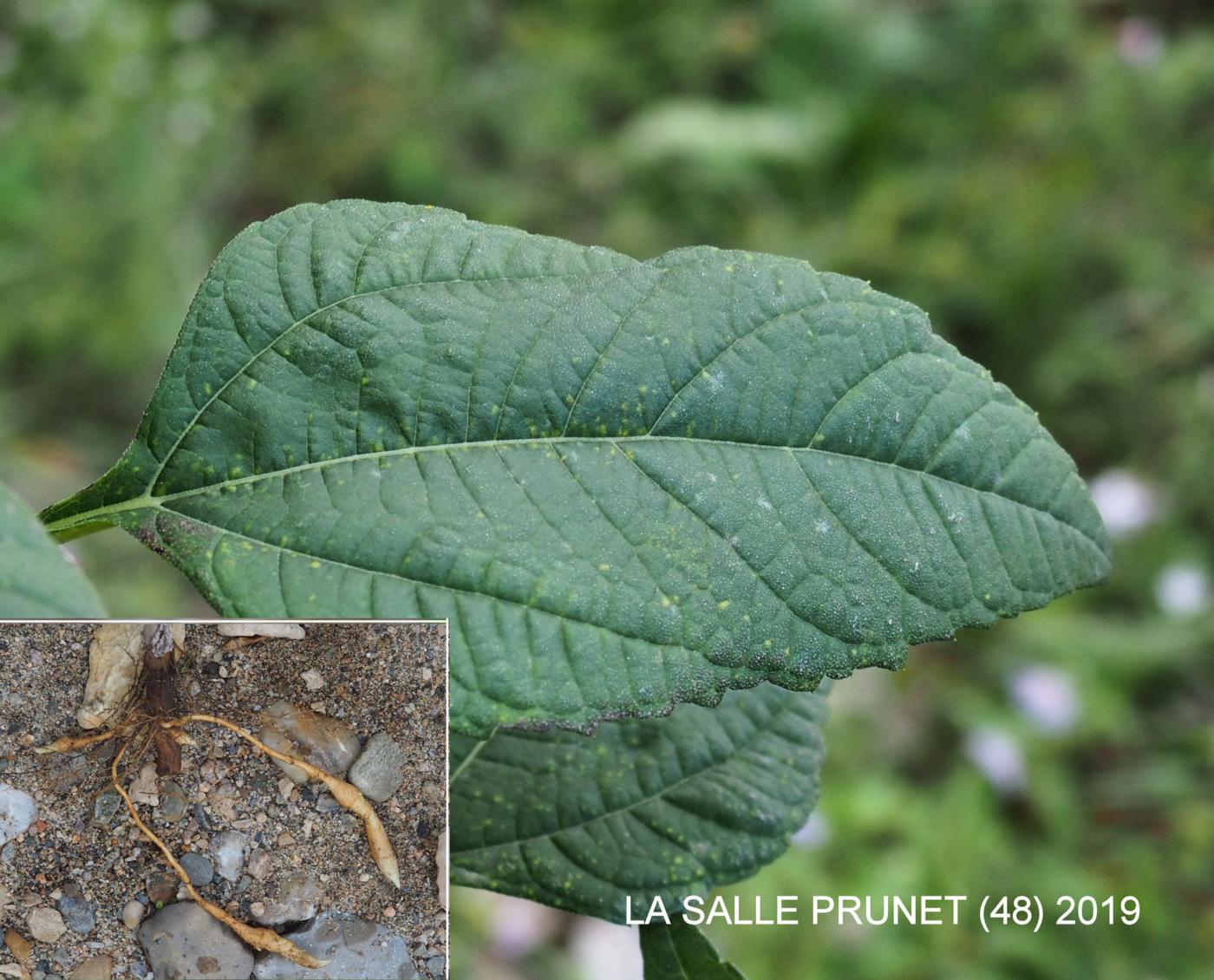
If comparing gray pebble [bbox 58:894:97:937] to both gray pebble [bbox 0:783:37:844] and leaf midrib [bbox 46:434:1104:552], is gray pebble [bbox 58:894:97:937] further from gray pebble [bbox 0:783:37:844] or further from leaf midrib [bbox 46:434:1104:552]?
leaf midrib [bbox 46:434:1104:552]

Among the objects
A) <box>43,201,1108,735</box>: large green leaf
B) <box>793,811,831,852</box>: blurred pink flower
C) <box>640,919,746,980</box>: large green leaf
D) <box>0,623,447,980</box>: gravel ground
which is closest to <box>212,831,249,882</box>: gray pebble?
<box>0,623,447,980</box>: gravel ground

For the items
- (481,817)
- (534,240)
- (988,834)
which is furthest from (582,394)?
(988,834)

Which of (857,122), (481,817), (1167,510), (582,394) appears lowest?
(481,817)

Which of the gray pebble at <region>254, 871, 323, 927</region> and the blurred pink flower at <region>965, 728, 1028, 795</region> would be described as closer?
the gray pebble at <region>254, 871, 323, 927</region>

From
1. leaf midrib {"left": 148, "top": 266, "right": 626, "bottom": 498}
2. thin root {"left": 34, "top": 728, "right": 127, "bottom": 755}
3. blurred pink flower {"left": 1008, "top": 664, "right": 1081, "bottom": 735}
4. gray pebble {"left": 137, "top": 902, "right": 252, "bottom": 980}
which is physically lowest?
gray pebble {"left": 137, "top": 902, "right": 252, "bottom": 980}

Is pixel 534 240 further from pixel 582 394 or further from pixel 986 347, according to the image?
pixel 986 347
